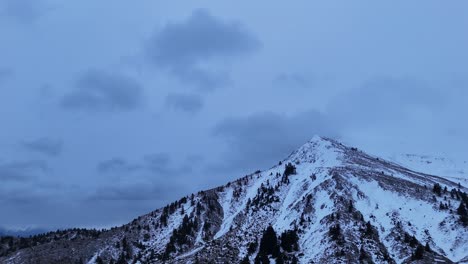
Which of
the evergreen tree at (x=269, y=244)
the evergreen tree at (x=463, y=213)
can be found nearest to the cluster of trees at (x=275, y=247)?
the evergreen tree at (x=269, y=244)

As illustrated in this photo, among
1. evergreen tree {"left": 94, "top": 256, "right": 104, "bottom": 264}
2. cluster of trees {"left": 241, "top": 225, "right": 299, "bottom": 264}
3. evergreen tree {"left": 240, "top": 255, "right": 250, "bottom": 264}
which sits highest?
evergreen tree {"left": 94, "top": 256, "right": 104, "bottom": 264}

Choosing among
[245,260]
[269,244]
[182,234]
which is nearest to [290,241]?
[269,244]

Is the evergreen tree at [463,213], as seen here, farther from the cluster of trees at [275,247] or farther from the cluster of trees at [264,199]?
the cluster of trees at [264,199]

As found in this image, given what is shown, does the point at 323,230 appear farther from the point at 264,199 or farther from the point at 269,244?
the point at 264,199

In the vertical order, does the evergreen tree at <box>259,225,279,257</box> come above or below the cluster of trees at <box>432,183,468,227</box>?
below

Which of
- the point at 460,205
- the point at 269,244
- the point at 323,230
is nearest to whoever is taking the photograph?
the point at 269,244

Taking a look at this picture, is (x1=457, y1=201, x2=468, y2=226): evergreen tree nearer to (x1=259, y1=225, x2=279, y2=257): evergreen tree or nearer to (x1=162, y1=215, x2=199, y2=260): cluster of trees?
→ (x1=259, y1=225, x2=279, y2=257): evergreen tree

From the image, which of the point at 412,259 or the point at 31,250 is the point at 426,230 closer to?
the point at 412,259

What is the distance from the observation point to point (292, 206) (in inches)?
6831

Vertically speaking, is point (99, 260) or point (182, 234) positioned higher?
point (182, 234)

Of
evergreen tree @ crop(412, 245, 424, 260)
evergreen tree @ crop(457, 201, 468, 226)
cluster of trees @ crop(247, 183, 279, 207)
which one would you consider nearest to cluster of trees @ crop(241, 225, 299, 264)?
evergreen tree @ crop(412, 245, 424, 260)

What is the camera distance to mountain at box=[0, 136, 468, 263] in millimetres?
132625

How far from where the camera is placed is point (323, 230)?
145 metres

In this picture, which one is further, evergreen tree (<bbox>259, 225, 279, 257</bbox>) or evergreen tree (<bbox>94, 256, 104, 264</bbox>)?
evergreen tree (<bbox>94, 256, 104, 264</bbox>)
